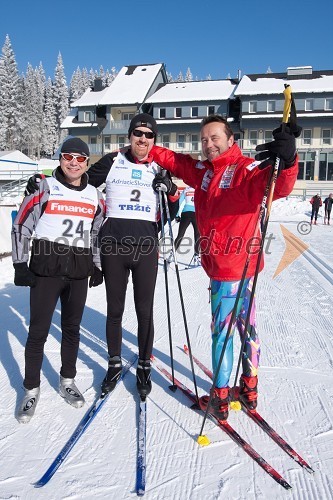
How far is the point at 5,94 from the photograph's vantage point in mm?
57500

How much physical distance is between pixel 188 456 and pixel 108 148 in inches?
1579

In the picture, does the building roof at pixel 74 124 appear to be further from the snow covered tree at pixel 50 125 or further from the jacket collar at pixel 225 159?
the jacket collar at pixel 225 159

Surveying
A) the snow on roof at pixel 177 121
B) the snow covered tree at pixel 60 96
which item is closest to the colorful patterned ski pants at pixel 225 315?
the snow on roof at pixel 177 121

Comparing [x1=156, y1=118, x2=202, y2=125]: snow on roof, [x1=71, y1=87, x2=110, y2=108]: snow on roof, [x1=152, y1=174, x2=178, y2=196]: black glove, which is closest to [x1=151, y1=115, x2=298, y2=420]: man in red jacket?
[x1=152, y1=174, x2=178, y2=196]: black glove

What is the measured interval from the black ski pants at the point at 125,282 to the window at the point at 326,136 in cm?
3577

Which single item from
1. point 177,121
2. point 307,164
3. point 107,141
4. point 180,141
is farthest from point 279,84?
point 107,141

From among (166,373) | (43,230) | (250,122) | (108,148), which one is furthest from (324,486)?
(108,148)

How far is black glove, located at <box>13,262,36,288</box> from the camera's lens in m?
2.59

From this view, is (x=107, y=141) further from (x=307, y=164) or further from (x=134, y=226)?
(x=134, y=226)

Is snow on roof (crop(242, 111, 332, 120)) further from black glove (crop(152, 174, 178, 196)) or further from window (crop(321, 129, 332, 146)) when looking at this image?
black glove (crop(152, 174, 178, 196))

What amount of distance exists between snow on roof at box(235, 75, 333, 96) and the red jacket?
112 ft

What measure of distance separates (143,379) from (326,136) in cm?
3648

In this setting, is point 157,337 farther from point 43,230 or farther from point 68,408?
point 43,230

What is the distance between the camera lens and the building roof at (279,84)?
3334cm
